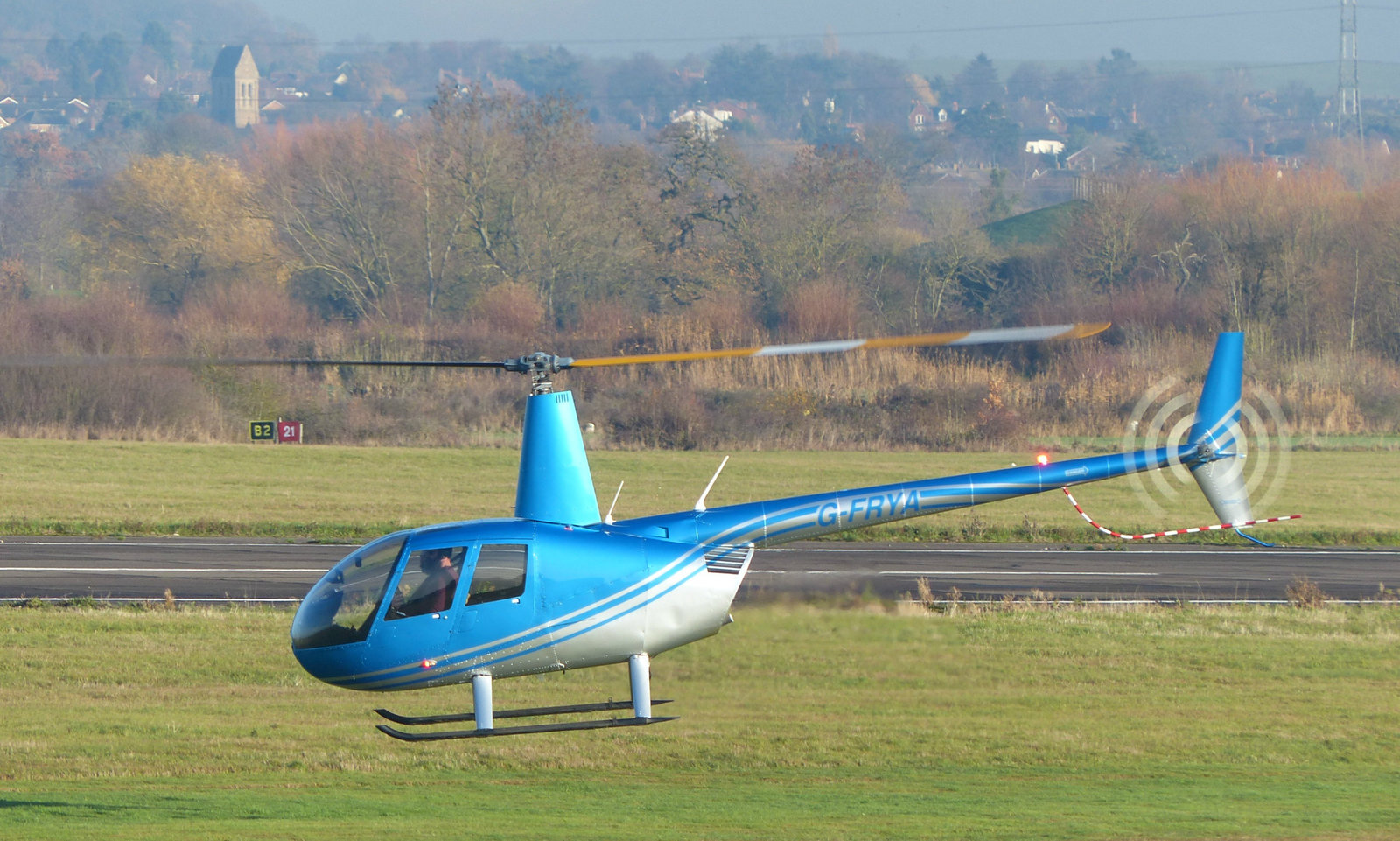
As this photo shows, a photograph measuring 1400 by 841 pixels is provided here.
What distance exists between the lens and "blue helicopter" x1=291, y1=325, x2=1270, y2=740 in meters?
13.1

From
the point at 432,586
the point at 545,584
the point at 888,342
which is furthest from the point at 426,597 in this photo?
the point at 888,342

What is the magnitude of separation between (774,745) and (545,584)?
601 centimetres

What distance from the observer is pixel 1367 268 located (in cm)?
6950

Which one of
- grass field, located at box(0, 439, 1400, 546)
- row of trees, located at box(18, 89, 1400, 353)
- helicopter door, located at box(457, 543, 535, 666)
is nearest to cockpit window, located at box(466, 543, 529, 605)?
helicopter door, located at box(457, 543, 535, 666)

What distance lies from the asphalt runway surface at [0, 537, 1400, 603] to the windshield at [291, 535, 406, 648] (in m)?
12.5

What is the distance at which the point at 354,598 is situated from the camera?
1314 cm

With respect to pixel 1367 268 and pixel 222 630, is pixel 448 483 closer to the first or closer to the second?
pixel 222 630

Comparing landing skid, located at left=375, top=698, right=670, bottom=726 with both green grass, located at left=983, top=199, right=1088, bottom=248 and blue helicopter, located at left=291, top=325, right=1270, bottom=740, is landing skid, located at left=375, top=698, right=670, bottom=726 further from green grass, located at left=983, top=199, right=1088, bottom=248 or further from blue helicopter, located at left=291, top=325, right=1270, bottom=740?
green grass, located at left=983, top=199, right=1088, bottom=248

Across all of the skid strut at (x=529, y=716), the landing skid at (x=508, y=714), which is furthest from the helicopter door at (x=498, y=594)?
the landing skid at (x=508, y=714)

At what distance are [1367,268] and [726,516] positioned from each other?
6388 cm

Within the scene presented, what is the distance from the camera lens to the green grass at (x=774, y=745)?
15148 mm

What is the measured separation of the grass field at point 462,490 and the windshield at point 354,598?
64.8ft

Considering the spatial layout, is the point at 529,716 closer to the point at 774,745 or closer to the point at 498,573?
the point at 498,573

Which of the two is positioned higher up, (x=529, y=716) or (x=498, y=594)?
→ (x=498, y=594)
